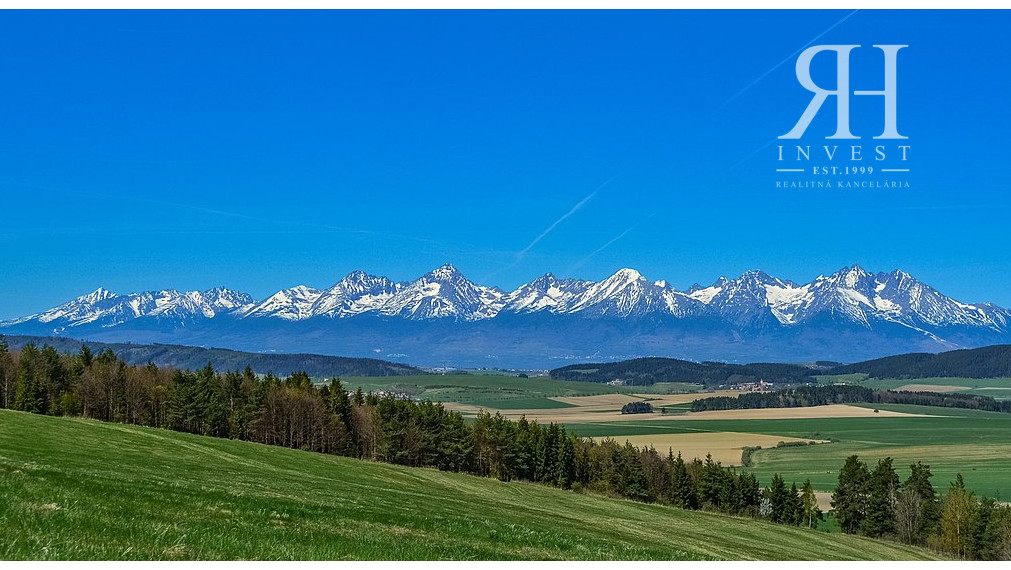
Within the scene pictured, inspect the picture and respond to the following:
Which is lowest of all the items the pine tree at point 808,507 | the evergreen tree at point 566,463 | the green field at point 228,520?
the pine tree at point 808,507

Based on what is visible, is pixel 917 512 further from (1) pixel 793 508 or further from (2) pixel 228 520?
(2) pixel 228 520

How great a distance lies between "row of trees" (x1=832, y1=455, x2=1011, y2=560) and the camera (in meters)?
99.8

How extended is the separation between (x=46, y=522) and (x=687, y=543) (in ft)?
112

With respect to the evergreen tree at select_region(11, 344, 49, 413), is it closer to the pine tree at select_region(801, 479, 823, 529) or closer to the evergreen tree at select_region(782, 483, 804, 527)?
the evergreen tree at select_region(782, 483, 804, 527)

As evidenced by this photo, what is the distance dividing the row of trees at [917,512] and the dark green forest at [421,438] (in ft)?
0.58

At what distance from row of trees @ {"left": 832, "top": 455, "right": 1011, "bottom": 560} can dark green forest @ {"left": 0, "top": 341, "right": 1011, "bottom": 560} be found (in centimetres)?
18

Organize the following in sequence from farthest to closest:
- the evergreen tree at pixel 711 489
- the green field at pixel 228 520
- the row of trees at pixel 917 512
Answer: the evergreen tree at pixel 711 489 → the row of trees at pixel 917 512 → the green field at pixel 228 520

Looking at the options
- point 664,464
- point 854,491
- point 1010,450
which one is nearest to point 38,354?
point 664,464

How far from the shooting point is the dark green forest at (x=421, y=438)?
4456 inches

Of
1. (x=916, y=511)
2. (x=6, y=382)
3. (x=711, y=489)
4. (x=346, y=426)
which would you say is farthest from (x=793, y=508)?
(x=6, y=382)

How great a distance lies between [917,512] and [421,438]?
228ft

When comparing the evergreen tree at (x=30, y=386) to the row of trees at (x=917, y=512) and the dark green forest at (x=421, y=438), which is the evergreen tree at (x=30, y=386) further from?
the row of trees at (x=917, y=512)

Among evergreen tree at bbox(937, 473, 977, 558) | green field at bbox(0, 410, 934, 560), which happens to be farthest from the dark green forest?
green field at bbox(0, 410, 934, 560)

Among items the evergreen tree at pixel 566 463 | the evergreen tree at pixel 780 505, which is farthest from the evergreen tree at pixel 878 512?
the evergreen tree at pixel 566 463
